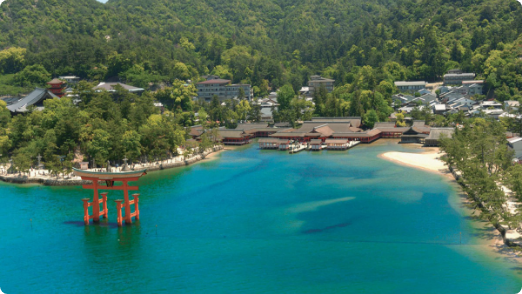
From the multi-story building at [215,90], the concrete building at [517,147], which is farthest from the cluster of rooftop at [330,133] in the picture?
the multi-story building at [215,90]

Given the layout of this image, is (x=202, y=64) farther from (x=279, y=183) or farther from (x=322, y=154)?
(x=279, y=183)

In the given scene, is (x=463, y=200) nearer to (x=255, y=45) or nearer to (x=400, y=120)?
(x=400, y=120)

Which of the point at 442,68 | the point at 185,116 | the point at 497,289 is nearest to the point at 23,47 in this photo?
the point at 185,116

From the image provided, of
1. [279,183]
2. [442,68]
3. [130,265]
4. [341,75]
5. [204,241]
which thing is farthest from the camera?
[341,75]

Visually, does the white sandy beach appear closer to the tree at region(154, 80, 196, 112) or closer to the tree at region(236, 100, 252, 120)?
the tree at region(236, 100, 252, 120)

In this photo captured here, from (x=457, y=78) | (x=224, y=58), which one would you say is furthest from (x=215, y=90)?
(x=457, y=78)

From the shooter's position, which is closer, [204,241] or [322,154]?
[204,241]
